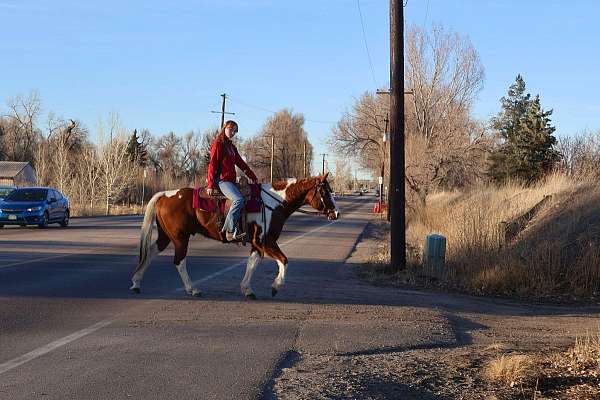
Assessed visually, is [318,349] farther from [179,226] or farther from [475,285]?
[475,285]

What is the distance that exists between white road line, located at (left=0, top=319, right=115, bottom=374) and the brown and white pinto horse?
88.0 inches

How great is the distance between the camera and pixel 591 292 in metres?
13.2

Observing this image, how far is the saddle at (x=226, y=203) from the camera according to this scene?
1080 centimetres

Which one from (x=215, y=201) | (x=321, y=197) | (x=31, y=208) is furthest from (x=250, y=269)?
(x=31, y=208)

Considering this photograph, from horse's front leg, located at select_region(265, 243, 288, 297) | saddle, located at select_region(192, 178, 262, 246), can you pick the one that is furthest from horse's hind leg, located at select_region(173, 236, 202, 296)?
horse's front leg, located at select_region(265, 243, 288, 297)

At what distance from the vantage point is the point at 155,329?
8.59m

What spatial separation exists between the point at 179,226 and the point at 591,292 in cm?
772

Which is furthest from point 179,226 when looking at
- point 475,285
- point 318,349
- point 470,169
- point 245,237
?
point 470,169

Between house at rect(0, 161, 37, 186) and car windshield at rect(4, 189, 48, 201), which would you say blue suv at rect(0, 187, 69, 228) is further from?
house at rect(0, 161, 37, 186)

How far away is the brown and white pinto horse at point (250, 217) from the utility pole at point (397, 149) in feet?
15.8

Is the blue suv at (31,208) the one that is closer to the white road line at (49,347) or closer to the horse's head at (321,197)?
the horse's head at (321,197)

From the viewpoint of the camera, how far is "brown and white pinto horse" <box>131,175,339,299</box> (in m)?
10.9

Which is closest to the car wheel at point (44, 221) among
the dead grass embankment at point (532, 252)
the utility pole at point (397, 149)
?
the dead grass embankment at point (532, 252)

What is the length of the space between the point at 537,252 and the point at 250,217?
6514 mm
